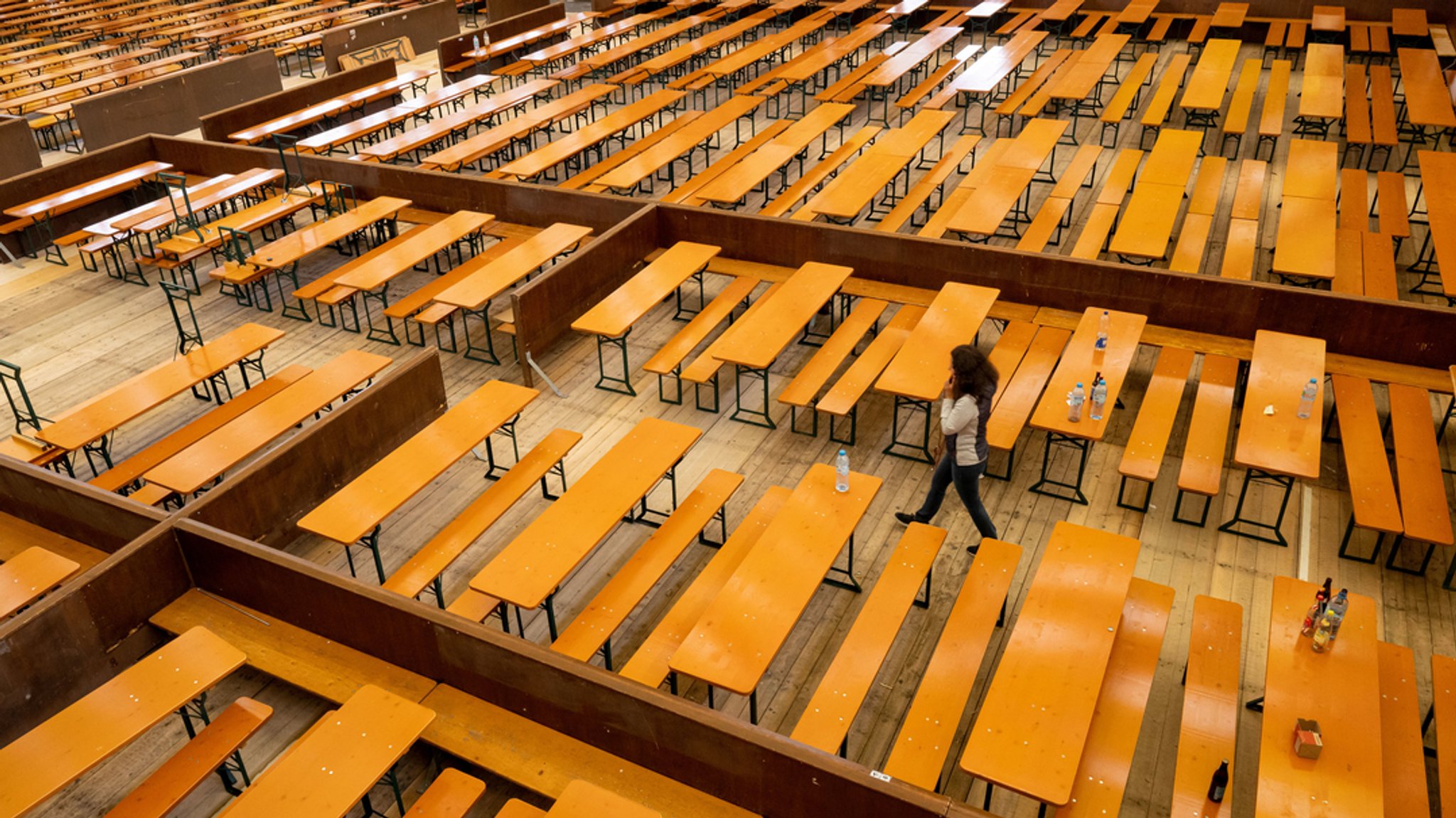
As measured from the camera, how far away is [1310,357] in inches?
267

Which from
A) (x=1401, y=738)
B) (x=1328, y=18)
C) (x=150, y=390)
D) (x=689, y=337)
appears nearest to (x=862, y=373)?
(x=689, y=337)

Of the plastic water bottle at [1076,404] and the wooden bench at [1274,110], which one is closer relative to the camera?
the plastic water bottle at [1076,404]

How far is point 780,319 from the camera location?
761 cm

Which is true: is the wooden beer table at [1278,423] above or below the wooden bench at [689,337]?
above

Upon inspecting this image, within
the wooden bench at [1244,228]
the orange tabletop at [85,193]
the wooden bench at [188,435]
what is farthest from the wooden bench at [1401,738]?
the orange tabletop at [85,193]

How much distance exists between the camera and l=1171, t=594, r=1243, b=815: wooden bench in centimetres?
420

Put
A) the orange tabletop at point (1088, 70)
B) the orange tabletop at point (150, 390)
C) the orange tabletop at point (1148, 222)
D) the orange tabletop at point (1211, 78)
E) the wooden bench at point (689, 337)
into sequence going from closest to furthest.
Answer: the orange tabletop at point (150, 390) < the wooden bench at point (689, 337) < the orange tabletop at point (1148, 222) < the orange tabletop at point (1211, 78) < the orange tabletop at point (1088, 70)

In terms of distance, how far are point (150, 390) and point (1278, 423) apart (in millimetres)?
7632

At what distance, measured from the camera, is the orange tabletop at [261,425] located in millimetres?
6348

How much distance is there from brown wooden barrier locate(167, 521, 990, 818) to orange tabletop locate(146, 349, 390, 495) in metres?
0.84

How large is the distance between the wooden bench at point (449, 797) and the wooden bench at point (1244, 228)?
21.8 feet

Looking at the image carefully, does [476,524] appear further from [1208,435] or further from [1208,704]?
[1208,435]

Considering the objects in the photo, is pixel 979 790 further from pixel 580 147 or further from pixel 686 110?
pixel 686 110

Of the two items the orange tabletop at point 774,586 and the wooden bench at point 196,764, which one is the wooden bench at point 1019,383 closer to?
the orange tabletop at point 774,586
